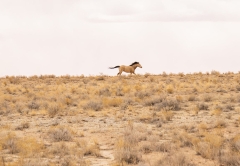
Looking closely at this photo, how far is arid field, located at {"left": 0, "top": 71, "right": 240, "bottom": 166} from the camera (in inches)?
332

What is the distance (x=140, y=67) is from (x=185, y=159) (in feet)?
79.2

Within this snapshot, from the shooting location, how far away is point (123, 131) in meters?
11.5

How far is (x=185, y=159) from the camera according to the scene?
7.97 meters

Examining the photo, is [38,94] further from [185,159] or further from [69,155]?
[185,159]


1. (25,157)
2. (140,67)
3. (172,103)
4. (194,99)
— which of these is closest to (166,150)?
(25,157)

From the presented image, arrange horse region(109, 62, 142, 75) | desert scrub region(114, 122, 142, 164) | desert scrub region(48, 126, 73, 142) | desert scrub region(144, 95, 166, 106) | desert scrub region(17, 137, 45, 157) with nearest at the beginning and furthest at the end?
desert scrub region(114, 122, 142, 164) < desert scrub region(17, 137, 45, 157) < desert scrub region(48, 126, 73, 142) < desert scrub region(144, 95, 166, 106) < horse region(109, 62, 142, 75)

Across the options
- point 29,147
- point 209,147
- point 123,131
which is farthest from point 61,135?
point 209,147

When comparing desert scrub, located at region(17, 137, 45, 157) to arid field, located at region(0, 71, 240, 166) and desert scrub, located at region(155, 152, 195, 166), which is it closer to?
arid field, located at region(0, 71, 240, 166)

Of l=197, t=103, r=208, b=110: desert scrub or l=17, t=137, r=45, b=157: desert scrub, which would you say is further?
l=197, t=103, r=208, b=110: desert scrub

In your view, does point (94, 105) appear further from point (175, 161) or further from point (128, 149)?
point (175, 161)

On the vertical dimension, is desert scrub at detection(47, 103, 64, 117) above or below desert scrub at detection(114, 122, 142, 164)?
above

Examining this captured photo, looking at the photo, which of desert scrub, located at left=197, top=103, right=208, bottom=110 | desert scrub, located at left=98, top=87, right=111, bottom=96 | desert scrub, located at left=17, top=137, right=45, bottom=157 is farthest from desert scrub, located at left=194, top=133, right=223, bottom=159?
desert scrub, located at left=98, top=87, right=111, bottom=96

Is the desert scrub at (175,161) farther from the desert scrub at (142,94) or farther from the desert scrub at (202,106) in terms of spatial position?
the desert scrub at (142,94)

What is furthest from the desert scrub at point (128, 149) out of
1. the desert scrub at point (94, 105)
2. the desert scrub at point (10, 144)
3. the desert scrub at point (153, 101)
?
the desert scrub at point (153, 101)
